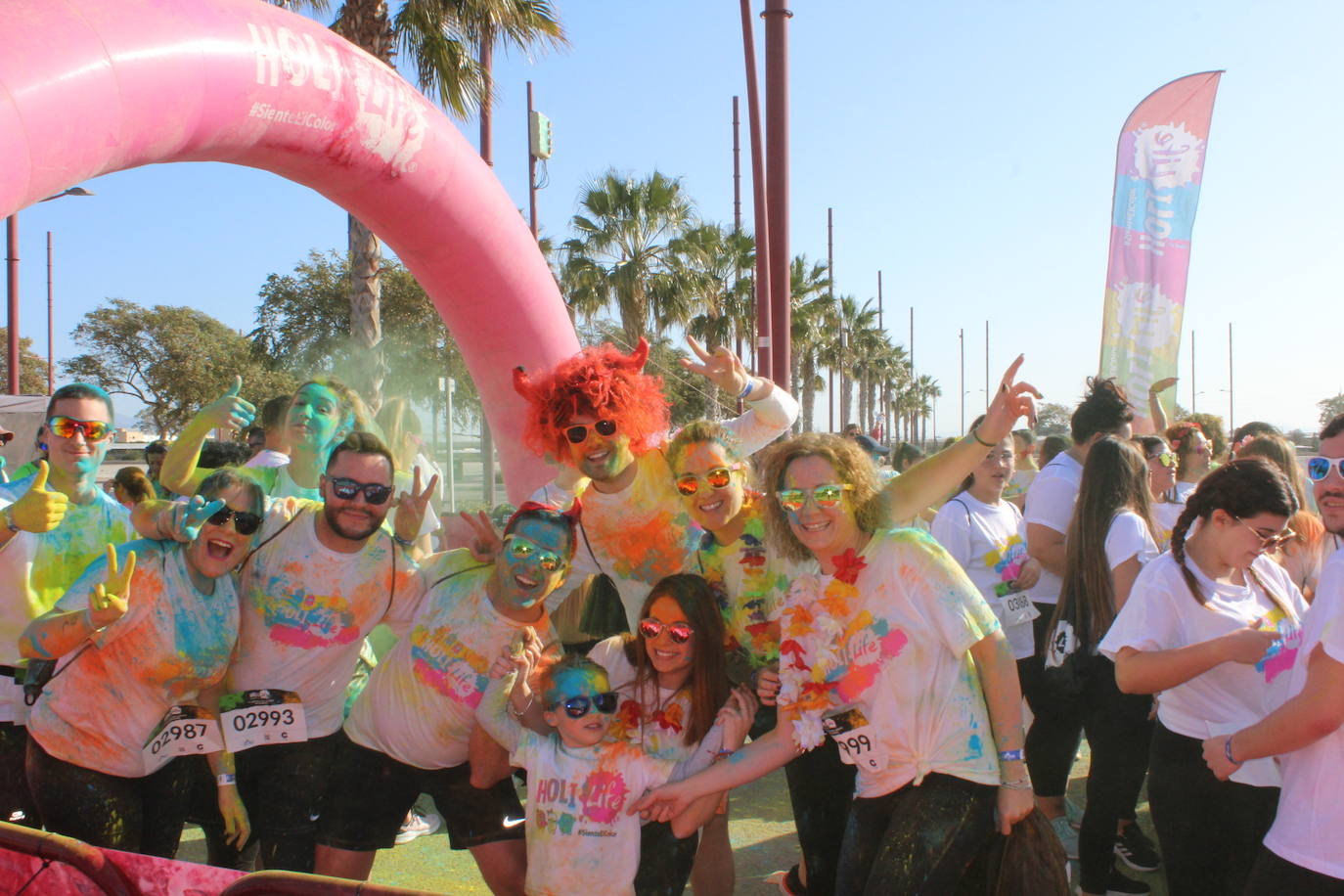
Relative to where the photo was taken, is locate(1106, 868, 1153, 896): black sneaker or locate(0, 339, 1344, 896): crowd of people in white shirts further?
locate(1106, 868, 1153, 896): black sneaker

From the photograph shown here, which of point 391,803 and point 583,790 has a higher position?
point 583,790

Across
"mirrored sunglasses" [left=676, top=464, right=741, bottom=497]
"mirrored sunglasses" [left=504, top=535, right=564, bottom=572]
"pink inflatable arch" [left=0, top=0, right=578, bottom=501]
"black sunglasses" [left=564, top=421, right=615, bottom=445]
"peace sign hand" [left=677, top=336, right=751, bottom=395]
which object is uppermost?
"pink inflatable arch" [left=0, top=0, right=578, bottom=501]

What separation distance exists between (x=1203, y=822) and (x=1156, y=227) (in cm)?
891

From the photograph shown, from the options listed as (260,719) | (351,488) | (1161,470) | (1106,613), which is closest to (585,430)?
(351,488)

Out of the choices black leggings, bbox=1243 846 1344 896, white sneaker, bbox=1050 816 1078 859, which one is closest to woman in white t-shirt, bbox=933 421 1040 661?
white sneaker, bbox=1050 816 1078 859

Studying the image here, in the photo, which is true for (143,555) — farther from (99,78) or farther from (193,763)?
(99,78)

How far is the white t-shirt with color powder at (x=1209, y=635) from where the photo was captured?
2.62 m

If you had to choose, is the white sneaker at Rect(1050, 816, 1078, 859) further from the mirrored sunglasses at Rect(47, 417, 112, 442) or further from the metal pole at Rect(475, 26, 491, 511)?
the metal pole at Rect(475, 26, 491, 511)

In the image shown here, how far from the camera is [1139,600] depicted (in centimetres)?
267

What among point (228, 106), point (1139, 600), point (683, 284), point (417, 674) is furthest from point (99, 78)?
point (683, 284)

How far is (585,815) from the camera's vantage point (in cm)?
268

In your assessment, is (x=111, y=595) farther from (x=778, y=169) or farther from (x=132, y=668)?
(x=778, y=169)

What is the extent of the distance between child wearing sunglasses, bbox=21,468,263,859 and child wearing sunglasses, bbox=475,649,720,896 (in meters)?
0.95

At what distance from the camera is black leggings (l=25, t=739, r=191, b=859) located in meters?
2.82
